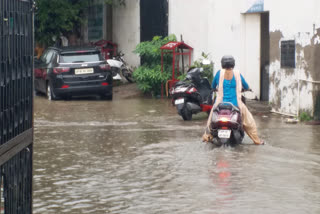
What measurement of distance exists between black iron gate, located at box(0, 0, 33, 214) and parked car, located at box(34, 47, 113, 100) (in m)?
14.7

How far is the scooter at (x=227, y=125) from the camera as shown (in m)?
11.0

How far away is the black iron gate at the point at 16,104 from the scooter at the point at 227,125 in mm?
6021

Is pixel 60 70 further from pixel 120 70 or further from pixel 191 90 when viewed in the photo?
pixel 191 90

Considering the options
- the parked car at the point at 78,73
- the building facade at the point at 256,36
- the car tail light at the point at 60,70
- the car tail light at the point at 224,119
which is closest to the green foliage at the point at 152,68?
the building facade at the point at 256,36

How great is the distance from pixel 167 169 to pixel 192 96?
5887 mm

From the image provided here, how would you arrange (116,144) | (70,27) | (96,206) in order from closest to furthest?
(96,206) → (116,144) → (70,27)

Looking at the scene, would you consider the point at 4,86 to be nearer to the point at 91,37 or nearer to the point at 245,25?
the point at 245,25

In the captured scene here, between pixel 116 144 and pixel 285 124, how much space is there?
3941 millimetres

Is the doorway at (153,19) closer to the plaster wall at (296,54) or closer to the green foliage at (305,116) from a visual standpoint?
the plaster wall at (296,54)

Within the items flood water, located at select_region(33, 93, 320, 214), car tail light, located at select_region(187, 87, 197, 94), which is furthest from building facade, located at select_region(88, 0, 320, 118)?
car tail light, located at select_region(187, 87, 197, 94)

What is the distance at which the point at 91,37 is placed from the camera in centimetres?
2869

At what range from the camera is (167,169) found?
9.42 meters

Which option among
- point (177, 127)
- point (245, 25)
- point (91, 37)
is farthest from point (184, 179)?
point (91, 37)

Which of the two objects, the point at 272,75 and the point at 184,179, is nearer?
the point at 184,179
